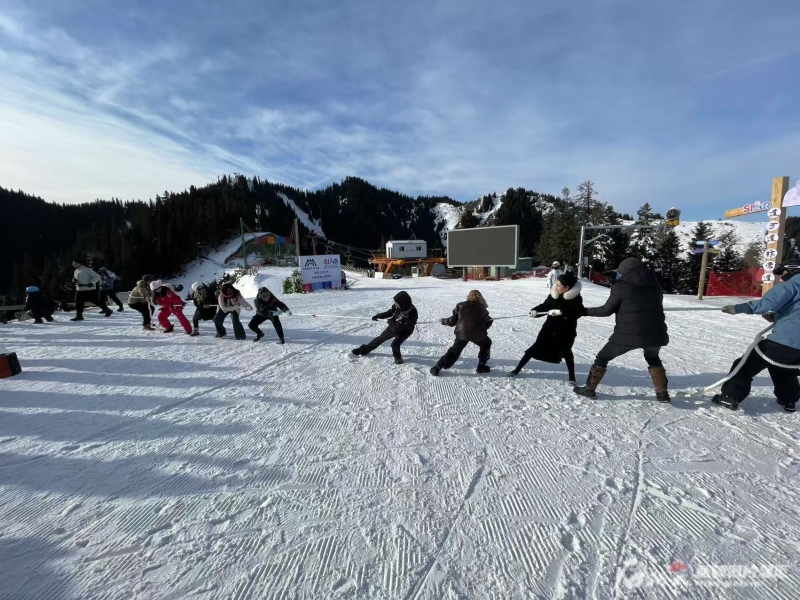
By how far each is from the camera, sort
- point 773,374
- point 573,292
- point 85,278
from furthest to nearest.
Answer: point 85,278 → point 573,292 → point 773,374

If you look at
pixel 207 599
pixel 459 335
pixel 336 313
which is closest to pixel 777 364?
pixel 459 335

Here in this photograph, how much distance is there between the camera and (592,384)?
4.20 metres

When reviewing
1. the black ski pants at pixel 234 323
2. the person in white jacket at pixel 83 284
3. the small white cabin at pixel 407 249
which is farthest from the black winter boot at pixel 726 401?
the small white cabin at pixel 407 249

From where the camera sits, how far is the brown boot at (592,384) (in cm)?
413

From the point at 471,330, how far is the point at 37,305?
1136 cm

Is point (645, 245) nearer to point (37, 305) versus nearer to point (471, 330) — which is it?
point (471, 330)

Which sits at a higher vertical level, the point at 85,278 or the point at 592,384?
the point at 85,278

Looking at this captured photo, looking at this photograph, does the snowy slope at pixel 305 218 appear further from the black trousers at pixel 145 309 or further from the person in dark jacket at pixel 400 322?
the person in dark jacket at pixel 400 322

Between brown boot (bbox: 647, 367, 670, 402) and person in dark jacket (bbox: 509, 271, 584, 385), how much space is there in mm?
884

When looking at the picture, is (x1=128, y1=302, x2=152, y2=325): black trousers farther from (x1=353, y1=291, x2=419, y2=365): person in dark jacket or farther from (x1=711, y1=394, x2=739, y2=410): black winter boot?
(x1=711, y1=394, x2=739, y2=410): black winter boot

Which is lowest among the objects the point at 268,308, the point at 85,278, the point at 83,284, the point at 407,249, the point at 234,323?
the point at 234,323

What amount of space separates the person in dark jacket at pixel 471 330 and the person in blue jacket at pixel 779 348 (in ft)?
8.71

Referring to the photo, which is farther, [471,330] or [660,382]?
[471,330]

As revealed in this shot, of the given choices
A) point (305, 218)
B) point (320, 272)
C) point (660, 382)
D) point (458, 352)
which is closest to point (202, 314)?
point (458, 352)
